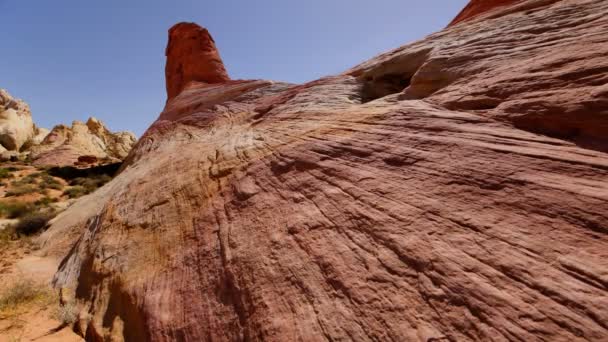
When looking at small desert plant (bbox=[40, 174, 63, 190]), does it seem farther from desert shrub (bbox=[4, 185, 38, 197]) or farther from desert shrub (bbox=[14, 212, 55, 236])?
desert shrub (bbox=[14, 212, 55, 236])

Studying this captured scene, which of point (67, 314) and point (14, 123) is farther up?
point (14, 123)

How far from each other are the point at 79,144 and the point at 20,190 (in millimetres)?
26262

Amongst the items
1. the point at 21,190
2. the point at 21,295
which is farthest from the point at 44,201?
the point at 21,295

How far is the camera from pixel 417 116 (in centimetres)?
417

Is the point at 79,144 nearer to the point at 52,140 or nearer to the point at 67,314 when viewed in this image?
the point at 52,140

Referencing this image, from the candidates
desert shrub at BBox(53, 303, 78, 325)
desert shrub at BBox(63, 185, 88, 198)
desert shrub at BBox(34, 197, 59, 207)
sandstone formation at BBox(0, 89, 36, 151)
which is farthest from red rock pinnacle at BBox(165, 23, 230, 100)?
sandstone formation at BBox(0, 89, 36, 151)

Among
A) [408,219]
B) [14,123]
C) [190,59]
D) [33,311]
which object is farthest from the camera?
[14,123]

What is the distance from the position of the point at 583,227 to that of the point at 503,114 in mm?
1797

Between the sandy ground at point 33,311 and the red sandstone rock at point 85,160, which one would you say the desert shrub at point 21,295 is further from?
the red sandstone rock at point 85,160

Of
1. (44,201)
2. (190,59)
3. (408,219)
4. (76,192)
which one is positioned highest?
(190,59)

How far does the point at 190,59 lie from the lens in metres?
18.4

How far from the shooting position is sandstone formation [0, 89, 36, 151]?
37594mm

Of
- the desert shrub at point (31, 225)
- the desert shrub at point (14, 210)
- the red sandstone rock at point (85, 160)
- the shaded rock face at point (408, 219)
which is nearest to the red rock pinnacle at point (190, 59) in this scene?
the desert shrub at point (14, 210)

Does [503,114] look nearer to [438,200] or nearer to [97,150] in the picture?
[438,200]
